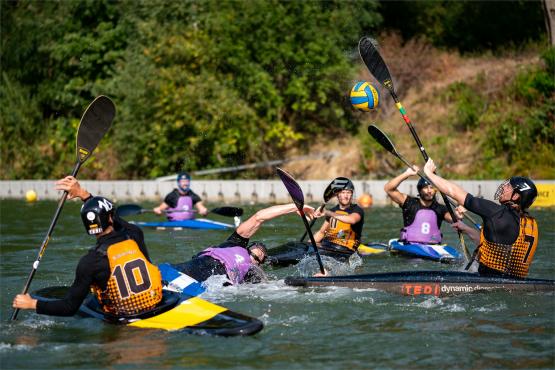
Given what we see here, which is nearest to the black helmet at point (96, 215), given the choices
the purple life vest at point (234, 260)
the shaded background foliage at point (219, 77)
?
the purple life vest at point (234, 260)

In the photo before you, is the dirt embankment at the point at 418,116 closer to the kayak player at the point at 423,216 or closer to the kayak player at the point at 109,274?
the kayak player at the point at 423,216

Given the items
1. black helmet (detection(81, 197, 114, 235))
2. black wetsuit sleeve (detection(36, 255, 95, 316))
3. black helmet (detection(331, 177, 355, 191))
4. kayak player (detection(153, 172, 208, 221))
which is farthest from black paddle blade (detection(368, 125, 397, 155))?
kayak player (detection(153, 172, 208, 221))

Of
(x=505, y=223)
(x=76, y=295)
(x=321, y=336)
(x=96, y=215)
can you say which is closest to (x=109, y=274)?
(x=76, y=295)

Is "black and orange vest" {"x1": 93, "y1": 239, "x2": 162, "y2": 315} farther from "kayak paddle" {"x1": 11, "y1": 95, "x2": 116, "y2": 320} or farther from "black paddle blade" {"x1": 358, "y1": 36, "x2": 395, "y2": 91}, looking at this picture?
"black paddle blade" {"x1": 358, "y1": 36, "x2": 395, "y2": 91}

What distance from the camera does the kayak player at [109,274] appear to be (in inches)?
271

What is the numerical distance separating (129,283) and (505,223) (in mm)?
3538

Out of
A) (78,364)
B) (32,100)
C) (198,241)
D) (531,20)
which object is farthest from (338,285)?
(32,100)

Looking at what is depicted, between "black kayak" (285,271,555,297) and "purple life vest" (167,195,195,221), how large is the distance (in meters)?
7.03

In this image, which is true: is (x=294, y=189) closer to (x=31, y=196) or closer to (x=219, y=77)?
(x=31, y=196)

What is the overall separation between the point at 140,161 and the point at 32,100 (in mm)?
5093

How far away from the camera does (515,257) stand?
330 inches

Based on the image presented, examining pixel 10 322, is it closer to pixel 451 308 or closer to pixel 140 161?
pixel 451 308

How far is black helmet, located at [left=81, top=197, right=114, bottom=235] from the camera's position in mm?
6836

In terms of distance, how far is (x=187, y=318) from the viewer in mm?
7191
